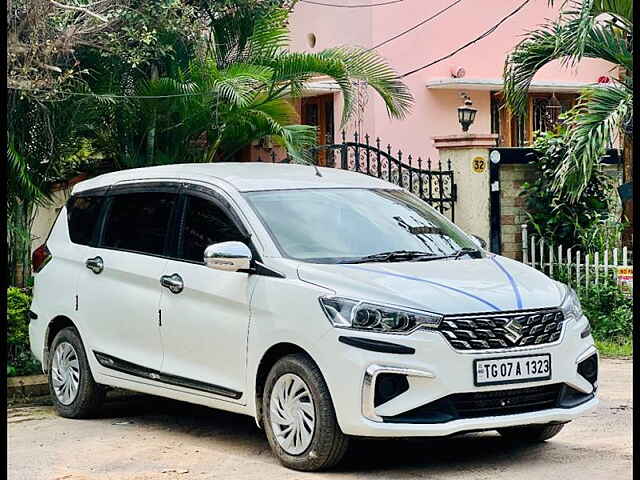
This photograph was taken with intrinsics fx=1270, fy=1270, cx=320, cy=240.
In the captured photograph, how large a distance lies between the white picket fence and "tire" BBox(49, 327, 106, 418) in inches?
259

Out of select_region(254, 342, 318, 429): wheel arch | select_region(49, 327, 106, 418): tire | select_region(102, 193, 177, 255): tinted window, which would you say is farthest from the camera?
select_region(49, 327, 106, 418): tire

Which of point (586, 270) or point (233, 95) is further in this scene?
point (586, 270)

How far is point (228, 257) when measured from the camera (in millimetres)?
7691

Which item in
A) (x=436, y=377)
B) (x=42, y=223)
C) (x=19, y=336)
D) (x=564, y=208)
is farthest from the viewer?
(x=42, y=223)

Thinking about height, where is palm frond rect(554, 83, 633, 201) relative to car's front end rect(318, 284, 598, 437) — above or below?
above

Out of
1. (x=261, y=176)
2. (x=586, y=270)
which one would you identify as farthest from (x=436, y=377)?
(x=586, y=270)

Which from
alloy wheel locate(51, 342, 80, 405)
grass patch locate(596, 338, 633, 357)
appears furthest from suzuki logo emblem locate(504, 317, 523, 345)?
grass patch locate(596, 338, 633, 357)

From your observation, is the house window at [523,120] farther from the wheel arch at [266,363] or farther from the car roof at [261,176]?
the wheel arch at [266,363]

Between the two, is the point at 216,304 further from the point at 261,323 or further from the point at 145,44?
the point at 145,44

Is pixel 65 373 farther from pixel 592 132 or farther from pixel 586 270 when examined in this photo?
pixel 586 270

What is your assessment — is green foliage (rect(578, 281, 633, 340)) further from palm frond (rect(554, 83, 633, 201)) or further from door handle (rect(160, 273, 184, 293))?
door handle (rect(160, 273, 184, 293))

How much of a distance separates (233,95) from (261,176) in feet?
13.4

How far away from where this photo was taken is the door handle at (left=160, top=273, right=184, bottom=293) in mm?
8258

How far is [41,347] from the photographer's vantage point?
970 centimetres
